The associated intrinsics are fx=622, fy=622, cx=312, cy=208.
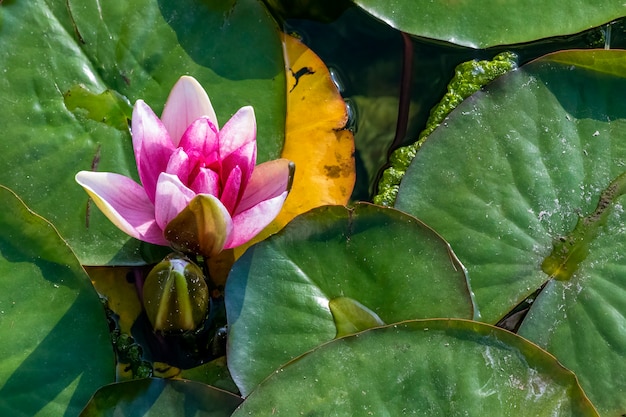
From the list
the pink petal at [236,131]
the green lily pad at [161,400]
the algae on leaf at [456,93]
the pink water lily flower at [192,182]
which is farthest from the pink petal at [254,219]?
the algae on leaf at [456,93]

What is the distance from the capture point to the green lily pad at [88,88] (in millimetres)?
1488

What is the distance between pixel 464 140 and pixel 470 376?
0.58 meters

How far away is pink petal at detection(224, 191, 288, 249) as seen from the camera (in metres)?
1.28

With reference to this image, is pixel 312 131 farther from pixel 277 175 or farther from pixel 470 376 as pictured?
pixel 470 376

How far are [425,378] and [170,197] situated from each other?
0.62m

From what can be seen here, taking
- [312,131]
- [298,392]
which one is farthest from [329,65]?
[298,392]

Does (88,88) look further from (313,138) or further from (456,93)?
(456,93)

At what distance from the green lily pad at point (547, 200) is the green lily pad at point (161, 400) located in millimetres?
619

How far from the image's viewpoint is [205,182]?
49.4 inches

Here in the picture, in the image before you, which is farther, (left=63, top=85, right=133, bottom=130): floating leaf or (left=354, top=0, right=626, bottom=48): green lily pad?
(left=354, top=0, right=626, bottom=48): green lily pad

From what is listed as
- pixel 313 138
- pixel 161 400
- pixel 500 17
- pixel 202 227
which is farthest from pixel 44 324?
pixel 500 17

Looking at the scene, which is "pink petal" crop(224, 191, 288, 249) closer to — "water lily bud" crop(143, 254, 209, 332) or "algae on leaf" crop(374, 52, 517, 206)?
"water lily bud" crop(143, 254, 209, 332)

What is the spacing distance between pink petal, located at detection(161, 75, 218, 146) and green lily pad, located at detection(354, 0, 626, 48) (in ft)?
2.05

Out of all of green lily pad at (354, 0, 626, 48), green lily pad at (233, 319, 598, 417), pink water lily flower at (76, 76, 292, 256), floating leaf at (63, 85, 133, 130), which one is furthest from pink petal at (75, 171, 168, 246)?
green lily pad at (354, 0, 626, 48)
